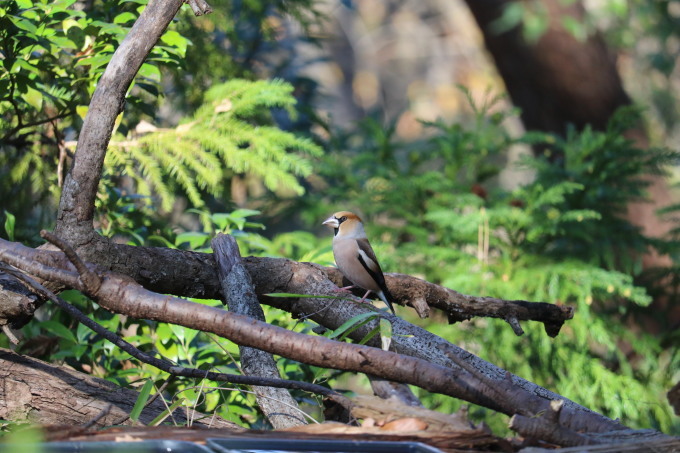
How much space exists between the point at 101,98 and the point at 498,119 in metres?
4.14

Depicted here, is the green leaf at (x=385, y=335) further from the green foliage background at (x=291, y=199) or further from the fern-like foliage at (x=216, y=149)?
the fern-like foliage at (x=216, y=149)

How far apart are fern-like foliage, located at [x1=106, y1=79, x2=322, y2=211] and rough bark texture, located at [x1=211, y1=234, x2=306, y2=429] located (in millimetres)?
1333

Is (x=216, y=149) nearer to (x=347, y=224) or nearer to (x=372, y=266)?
(x=347, y=224)

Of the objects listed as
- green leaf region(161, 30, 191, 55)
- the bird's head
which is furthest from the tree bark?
green leaf region(161, 30, 191, 55)

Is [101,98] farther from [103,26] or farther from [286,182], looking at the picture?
[286,182]

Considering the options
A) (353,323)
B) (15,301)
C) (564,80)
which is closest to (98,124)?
(15,301)

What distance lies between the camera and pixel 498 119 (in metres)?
5.93

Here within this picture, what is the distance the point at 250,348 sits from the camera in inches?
103

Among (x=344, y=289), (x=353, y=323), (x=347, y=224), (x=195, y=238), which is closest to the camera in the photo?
(x=353, y=323)

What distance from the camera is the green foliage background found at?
3285mm

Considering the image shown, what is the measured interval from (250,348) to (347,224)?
4.73 feet

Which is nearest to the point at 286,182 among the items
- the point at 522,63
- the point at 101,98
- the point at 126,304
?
the point at 101,98

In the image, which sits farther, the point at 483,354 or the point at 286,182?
the point at 483,354

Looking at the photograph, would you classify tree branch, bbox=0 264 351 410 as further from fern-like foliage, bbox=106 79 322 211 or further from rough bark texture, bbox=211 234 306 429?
fern-like foliage, bbox=106 79 322 211
